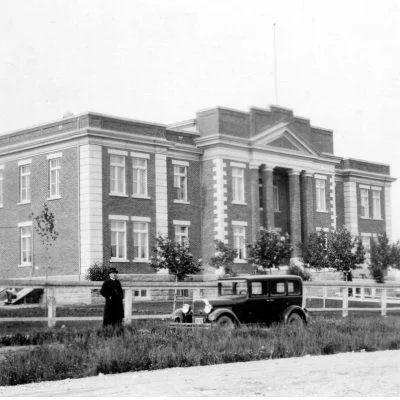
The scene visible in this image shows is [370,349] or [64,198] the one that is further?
[64,198]

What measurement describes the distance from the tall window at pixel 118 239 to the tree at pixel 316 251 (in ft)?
38.2

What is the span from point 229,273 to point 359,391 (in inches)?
1309

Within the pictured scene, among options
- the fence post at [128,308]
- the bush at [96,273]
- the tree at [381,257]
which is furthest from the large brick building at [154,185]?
the fence post at [128,308]

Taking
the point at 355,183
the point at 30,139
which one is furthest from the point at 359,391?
the point at 355,183

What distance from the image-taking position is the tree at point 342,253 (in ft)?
155

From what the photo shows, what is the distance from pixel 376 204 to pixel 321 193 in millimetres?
8608

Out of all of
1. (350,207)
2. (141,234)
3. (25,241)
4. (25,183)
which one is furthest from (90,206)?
(350,207)

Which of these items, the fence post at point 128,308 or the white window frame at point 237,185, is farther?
the white window frame at point 237,185

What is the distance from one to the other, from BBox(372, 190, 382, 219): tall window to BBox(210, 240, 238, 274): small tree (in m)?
18.1

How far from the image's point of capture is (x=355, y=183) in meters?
57.0

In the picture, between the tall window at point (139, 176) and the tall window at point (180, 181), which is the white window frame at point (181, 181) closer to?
the tall window at point (180, 181)

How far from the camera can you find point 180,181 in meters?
44.9

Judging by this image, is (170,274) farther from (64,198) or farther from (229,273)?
(64,198)

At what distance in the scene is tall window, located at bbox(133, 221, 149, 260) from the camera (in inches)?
1642
